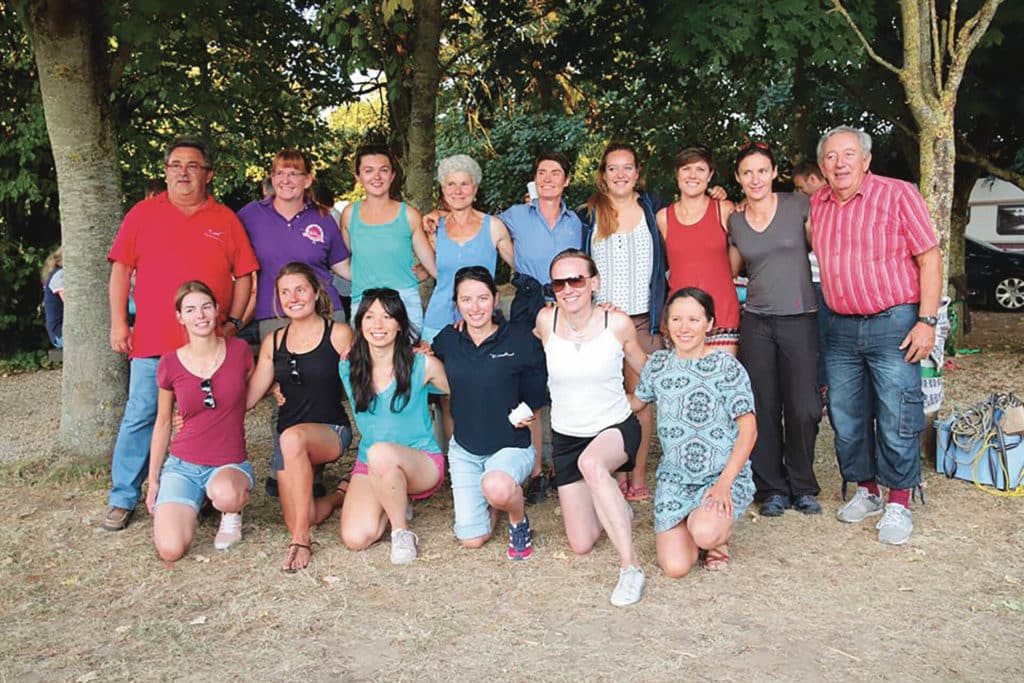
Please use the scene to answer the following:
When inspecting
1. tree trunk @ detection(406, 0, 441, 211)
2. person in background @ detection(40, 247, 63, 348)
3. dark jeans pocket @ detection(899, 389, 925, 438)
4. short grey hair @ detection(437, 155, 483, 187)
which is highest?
tree trunk @ detection(406, 0, 441, 211)

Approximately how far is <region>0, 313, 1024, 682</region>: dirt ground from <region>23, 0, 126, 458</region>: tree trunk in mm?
767

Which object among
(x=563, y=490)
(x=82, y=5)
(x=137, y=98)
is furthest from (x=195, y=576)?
(x=137, y=98)

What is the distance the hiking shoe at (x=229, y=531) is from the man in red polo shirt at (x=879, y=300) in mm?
3182

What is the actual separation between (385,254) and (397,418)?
1003 mm

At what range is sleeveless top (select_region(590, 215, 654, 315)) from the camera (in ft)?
16.6

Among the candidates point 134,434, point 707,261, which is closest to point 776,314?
point 707,261

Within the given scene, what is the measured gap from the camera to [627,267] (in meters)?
5.08

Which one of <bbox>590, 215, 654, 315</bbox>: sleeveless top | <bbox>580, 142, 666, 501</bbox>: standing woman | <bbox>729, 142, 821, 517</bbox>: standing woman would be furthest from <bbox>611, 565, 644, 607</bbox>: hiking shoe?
<bbox>590, 215, 654, 315</bbox>: sleeveless top

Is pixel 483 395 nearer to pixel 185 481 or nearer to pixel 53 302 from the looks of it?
pixel 185 481

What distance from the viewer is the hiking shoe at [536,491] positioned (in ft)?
17.8

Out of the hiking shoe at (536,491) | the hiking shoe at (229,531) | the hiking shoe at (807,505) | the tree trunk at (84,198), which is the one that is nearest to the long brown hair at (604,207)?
the hiking shoe at (536,491)

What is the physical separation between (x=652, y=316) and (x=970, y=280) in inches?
549

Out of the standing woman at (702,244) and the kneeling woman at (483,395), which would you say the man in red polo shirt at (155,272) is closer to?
the kneeling woman at (483,395)

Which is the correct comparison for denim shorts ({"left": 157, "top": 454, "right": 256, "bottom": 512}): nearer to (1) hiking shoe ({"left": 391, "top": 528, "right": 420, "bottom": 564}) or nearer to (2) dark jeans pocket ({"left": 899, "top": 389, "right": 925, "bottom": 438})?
(1) hiking shoe ({"left": 391, "top": 528, "right": 420, "bottom": 564})
